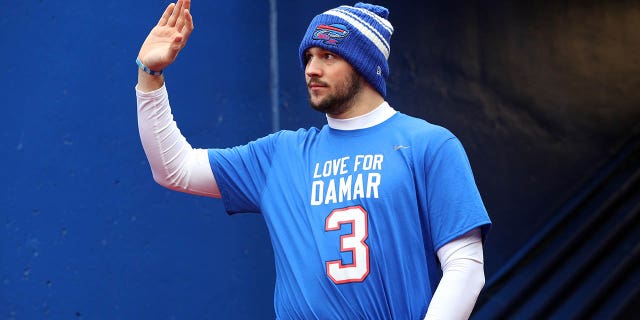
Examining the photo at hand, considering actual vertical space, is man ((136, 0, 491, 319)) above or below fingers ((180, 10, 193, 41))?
below

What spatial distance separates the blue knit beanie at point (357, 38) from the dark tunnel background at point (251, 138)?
57.1 inches

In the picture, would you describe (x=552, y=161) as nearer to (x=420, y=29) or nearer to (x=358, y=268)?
(x=420, y=29)

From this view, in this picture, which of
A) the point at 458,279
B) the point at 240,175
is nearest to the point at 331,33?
the point at 240,175

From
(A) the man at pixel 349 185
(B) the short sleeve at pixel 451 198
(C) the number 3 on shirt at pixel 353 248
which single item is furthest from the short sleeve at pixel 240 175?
(B) the short sleeve at pixel 451 198

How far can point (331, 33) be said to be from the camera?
2756 mm

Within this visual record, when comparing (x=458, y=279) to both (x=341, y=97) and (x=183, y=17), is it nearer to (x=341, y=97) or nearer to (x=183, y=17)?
(x=341, y=97)

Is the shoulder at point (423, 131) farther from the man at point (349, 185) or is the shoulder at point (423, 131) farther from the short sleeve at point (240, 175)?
the short sleeve at point (240, 175)

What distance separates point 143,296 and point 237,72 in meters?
1.13

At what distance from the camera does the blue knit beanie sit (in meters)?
2.74

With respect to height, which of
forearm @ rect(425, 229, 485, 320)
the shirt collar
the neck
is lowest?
forearm @ rect(425, 229, 485, 320)

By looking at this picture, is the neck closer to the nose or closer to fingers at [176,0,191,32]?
the nose

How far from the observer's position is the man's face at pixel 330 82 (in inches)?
107

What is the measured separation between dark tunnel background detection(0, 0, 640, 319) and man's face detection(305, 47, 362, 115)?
151cm

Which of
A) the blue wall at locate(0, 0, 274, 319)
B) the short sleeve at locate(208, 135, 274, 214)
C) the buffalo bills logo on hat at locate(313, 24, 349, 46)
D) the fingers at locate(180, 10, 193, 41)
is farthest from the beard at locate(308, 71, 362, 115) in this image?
the blue wall at locate(0, 0, 274, 319)
